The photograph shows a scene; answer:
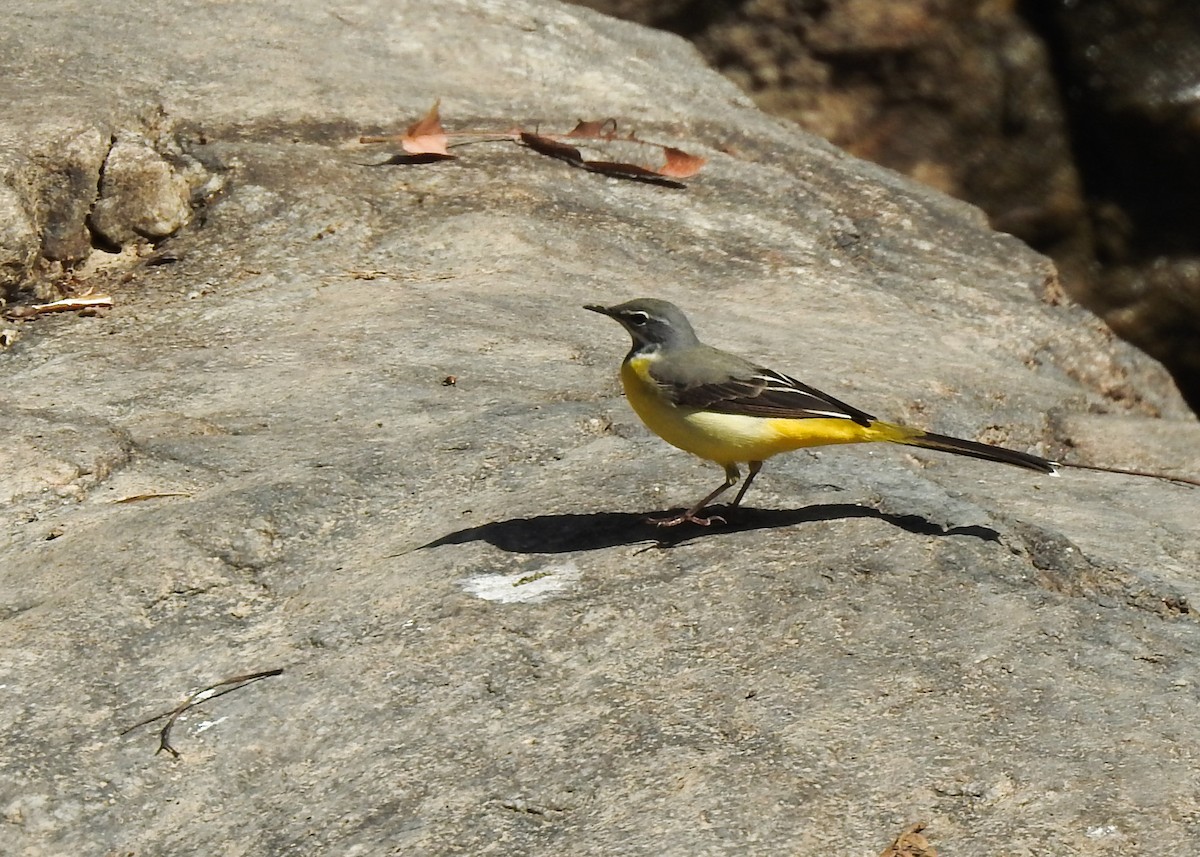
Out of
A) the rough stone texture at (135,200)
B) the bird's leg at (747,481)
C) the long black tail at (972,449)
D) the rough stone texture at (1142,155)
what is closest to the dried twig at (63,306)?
the rough stone texture at (135,200)

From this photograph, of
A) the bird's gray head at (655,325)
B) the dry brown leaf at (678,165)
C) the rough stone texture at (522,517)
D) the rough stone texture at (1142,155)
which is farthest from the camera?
the rough stone texture at (1142,155)

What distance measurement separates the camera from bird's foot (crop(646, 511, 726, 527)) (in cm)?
529

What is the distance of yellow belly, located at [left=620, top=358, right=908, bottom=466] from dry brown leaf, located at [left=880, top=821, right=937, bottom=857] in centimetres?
186

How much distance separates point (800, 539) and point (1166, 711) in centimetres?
133

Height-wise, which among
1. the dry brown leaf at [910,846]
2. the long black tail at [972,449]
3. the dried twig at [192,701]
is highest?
the long black tail at [972,449]

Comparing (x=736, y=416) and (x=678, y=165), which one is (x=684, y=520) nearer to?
(x=736, y=416)

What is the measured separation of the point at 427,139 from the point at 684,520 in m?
3.37

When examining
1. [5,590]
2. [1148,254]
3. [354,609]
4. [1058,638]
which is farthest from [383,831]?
[1148,254]

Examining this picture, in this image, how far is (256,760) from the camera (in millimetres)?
4102

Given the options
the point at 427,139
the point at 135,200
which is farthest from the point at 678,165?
the point at 135,200

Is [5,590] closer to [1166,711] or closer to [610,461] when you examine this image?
[610,461]

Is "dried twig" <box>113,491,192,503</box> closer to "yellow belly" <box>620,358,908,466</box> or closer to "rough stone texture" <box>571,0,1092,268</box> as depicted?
"yellow belly" <box>620,358,908,466</box>

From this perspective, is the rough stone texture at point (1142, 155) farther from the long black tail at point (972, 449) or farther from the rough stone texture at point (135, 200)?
the rough stone texture at point (135, 200)

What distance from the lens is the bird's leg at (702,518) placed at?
5305mm
